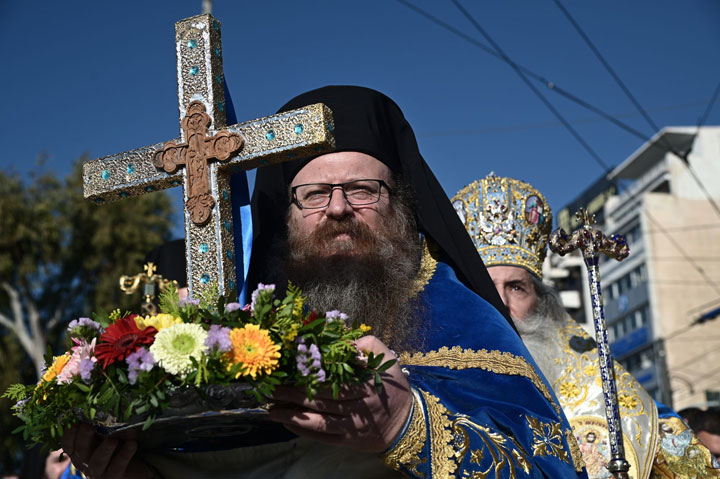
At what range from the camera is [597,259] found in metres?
4.39

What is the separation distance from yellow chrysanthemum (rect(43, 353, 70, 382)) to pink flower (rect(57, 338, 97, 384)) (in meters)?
0.04

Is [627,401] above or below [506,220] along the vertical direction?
below

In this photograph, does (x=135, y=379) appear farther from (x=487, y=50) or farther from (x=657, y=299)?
(x=657, y=299)

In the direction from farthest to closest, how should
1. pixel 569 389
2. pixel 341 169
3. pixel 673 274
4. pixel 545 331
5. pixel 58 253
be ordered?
pixel 673 274 < pixel 58 253 < pixel 545 331 < pixel 569 389 < pixel 341 169

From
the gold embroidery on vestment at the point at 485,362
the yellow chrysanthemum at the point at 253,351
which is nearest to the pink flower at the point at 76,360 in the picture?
the yellow chrysanthemum at the point at 253,351

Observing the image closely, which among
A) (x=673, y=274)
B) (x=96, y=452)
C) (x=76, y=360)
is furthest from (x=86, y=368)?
(x=673, y=274)

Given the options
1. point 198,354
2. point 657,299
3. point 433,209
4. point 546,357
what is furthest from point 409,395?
point 657,299

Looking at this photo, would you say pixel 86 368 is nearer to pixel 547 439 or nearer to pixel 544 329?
pixel 547 439

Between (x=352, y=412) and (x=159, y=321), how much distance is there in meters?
0.58

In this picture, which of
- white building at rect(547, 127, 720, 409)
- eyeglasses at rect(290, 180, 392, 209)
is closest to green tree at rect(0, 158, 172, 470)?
eyeglasses at rect(290, 180, 392, 209)

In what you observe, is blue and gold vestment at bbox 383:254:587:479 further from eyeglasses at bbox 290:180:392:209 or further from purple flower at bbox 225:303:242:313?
purple flower at bbox 225:303:242:313

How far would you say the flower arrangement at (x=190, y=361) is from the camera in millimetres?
2447

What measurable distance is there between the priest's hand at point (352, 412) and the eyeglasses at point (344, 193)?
1397 millimetres

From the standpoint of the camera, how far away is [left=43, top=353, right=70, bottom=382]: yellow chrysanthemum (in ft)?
8.81
